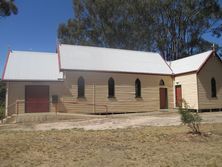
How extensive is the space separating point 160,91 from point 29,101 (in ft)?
45.3

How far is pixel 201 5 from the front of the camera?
44.5 metres

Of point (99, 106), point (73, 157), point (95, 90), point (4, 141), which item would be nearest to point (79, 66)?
point (95, 90)

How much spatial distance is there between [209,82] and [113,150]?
67.1ft

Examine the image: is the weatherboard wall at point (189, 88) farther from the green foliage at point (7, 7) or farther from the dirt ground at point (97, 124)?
the green foliage at point (7, 7)

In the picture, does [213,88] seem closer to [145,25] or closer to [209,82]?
[209,82]

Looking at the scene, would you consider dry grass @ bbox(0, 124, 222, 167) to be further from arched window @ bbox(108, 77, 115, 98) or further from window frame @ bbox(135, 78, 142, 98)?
window frame @ bbox(135, 78, 142, 98)

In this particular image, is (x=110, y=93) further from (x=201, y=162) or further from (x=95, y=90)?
(x=201, y=162)

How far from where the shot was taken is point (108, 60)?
27.7 meters

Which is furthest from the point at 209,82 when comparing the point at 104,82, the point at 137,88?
the point at 104,82

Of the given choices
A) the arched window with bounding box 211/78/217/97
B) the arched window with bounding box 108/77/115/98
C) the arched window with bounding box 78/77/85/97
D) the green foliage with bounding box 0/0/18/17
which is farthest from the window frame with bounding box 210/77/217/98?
the green foliage with bounding box 0/0/18/17

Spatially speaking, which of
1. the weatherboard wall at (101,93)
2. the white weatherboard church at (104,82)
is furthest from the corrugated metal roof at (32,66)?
the weatherboard wall at (101,93)

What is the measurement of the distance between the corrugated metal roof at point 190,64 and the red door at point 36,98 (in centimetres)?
1446

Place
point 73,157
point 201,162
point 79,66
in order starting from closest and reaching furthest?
point 201,162 → point 73,157 → point 79,66

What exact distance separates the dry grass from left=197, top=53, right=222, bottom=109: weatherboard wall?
14.3 meters
